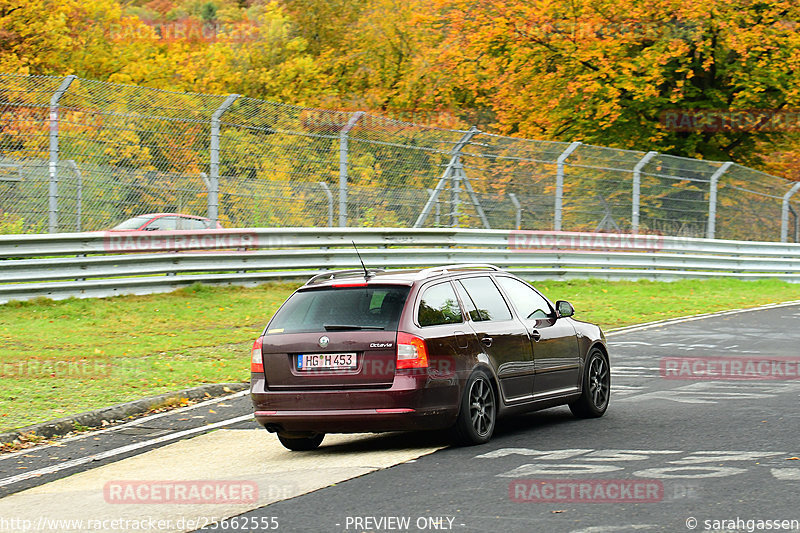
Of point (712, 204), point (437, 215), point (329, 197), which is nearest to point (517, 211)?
point (437, 215)

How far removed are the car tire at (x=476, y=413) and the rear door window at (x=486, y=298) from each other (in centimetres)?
65

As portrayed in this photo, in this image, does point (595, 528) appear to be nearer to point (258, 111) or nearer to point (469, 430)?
point (469, 430)

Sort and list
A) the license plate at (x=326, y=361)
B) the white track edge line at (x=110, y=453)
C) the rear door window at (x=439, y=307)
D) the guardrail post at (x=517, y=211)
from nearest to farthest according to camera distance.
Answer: the white track edge line at (x=110, y=453)
the license plate at (x=326, y=361)
the rear door window at (x=439, y=307)
the guardrail post at (x=517, y=211)

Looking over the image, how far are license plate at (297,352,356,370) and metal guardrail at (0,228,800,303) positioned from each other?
8.76 m

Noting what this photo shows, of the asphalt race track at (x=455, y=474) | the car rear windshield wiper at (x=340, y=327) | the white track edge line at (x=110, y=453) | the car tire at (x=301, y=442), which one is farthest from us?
the car tire at (x=301, y=442)

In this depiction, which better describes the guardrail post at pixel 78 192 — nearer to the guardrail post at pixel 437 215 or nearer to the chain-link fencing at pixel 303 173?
the chain-link fencing at pixel 303 173

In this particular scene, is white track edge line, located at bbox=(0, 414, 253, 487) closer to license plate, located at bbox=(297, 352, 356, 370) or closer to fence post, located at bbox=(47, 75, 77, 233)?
license plate, located at bbox=(297, 352, 356, 370)

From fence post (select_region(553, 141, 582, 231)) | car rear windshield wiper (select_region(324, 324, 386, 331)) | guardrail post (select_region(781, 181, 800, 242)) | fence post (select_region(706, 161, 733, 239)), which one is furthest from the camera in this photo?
guardrail post (select_region(781, 181, 800, 242))

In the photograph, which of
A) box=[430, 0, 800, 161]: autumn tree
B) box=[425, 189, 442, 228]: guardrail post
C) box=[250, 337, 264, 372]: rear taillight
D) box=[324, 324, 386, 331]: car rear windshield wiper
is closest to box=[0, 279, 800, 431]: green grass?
box=[250, 337, 264, 372]: rear taillight

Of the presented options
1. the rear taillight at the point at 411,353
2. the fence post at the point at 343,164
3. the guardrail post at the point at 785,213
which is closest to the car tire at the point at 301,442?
the rear taillight at the point at 411,353

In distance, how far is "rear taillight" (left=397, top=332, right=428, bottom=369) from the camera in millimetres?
8023

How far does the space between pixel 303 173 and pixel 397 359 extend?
37.9 ft

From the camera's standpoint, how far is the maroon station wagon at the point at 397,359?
8047 millimetres

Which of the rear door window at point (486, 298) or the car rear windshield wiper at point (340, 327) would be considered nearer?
the car rear windshield wiper at point (340, 327)
